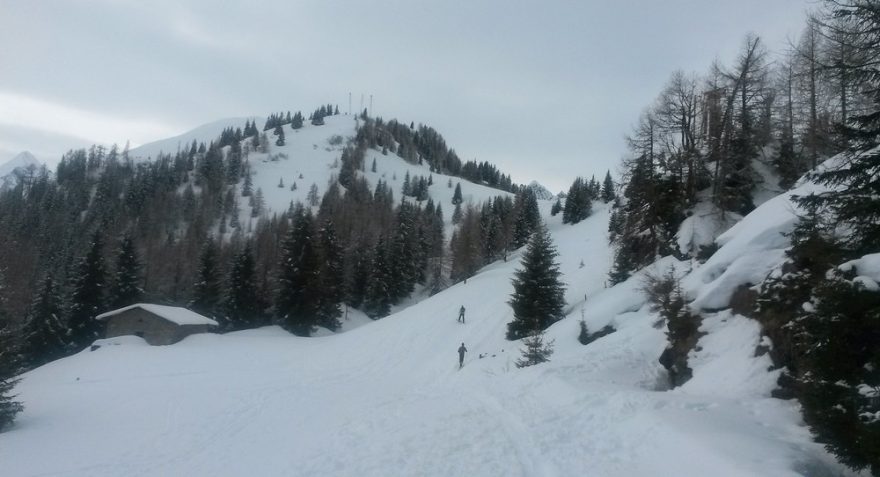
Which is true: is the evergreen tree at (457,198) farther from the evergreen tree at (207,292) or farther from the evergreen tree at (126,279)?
the evergreen tree at (126,279)

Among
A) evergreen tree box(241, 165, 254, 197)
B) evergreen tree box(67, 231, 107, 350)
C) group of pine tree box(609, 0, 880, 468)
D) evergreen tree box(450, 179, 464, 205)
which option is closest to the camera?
group of pine tree box(609, 0, 880, 468)

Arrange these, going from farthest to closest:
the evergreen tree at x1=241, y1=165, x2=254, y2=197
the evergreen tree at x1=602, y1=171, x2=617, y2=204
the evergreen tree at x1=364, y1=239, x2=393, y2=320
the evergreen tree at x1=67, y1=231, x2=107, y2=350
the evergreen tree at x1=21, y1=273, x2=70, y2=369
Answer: the evergreen tree at x1=241, y1=165, x2=254, y2=197, the evergreen tree at x1=602, y1=171, x2=617, y2=204, the evergreen tree at x1=364, y1=239, x2=393, y2=320, the evergreen tree at x1=67, y1=231, x2=107, y2=350, the evergreen tree at x1=21, y1=273, x2=70, y2=369

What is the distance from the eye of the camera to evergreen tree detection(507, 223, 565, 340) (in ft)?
97.2

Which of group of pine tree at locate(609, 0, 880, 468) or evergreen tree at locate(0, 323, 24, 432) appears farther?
evergreen tree at locate(0, 323, 24, 432)

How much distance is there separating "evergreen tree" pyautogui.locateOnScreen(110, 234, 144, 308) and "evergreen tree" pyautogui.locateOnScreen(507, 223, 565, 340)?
35552 millimetres

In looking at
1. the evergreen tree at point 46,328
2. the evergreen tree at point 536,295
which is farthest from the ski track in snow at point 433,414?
the evergreen tree at point 46,328

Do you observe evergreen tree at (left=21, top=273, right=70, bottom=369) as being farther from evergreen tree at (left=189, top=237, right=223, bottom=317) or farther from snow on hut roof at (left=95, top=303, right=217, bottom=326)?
evergreen tree at (left=189, top=237, right=223, bottom=317)

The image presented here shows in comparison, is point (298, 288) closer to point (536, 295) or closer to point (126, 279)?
point (126, 279)

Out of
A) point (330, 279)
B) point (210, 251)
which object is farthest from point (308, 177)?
point (210, 251)

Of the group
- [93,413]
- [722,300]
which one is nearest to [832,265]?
[722,300]

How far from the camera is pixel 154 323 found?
36.3m

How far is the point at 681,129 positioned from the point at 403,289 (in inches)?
1537

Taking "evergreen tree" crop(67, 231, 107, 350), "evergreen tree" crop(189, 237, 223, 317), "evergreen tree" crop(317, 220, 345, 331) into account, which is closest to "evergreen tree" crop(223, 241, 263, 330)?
"evergreen tree" crop(189, 237, 223, 317)

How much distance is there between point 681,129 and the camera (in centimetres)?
3041
